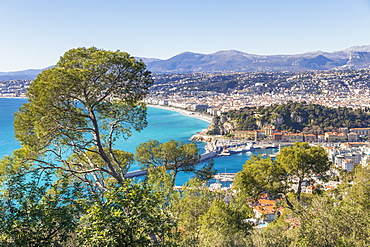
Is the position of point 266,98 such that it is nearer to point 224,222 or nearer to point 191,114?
point 191,114

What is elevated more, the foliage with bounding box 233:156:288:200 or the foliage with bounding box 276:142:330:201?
the foliage with bounding box 276:142:330:201

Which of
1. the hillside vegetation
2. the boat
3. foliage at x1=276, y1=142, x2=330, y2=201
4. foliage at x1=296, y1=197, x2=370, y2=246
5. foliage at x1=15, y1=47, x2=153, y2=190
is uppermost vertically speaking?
foliage at x1=15, y1=47, x2=153, y2=190

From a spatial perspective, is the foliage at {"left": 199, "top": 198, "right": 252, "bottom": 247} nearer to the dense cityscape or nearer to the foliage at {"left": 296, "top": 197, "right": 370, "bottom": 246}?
the foliage at {"left": 296, "top": 197, "right": 370, "bottom": 246}

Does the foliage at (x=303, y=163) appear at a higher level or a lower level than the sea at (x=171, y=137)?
higher

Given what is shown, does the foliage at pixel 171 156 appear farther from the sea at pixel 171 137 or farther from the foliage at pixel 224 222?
the sea at pixel 171 137

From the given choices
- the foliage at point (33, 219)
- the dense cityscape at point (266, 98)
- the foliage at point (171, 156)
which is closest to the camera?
the foliage at point (33, 219)

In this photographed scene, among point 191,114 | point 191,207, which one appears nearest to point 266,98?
point 191,114

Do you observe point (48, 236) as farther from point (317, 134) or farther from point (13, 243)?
point (317, 134)

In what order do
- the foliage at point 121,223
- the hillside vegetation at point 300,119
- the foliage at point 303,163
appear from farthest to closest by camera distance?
1. the hillside vegetation at point 300,119
2. the foliage at point 303,163
3. the foliage at point 121,223

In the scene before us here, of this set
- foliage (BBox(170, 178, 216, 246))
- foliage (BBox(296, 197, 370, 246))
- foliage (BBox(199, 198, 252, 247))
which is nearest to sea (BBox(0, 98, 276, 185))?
foliage (BBox(170, 178, 216, 246))

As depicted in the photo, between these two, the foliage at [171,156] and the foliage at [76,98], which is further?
the foliage at [171,156]

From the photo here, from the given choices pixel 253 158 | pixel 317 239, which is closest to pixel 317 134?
pixel 253 158

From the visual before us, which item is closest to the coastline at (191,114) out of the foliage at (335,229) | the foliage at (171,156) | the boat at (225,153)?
the boat at (225,153)

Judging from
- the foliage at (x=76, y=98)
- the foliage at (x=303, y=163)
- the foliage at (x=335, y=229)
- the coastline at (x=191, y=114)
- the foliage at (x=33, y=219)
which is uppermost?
the foliage at (x=76, y=98)
